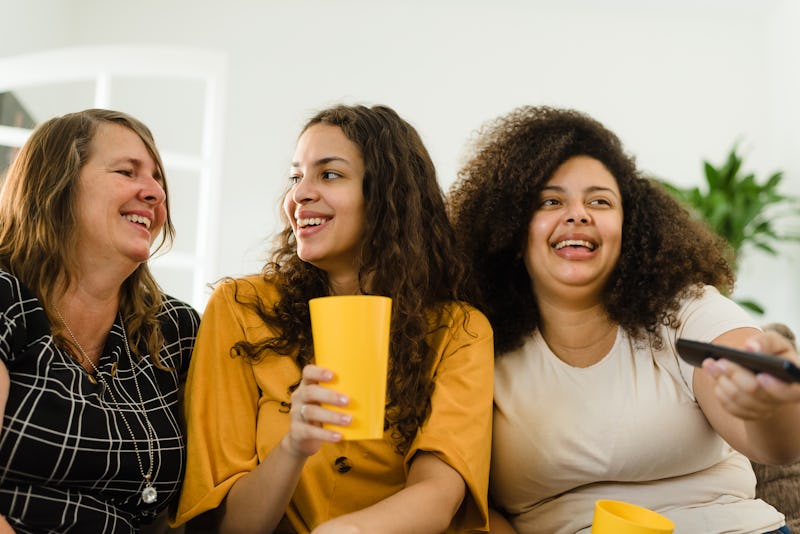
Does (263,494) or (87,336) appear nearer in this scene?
(263,494)

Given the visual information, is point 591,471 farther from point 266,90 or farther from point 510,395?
point 266,90

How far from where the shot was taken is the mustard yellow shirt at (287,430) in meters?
1.36

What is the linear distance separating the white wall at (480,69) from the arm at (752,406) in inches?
137

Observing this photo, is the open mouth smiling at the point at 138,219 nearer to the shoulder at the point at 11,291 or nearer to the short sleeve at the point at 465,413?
the shoulder at the point at 11,291

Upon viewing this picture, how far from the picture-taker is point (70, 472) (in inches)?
49.0

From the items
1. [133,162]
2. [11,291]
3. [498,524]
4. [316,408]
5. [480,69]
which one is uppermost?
[480,69]

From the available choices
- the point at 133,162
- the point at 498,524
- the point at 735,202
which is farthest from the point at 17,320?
the point at 735,202

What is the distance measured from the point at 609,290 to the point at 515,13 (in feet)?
12.0

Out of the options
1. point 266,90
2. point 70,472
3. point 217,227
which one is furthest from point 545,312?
point 266,90

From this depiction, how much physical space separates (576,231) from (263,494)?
32.8 inches

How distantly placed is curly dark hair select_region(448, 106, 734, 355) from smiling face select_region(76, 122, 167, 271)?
2.41ft

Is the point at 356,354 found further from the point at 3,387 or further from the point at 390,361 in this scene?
the point at 3,387

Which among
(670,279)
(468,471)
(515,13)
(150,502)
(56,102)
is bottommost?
(150,502)

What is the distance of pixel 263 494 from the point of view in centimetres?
125
